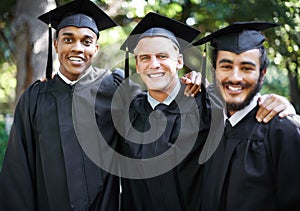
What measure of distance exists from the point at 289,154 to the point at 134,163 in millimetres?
1197

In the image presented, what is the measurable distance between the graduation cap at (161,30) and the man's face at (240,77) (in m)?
0.66

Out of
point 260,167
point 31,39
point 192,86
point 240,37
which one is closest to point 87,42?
point 192,86

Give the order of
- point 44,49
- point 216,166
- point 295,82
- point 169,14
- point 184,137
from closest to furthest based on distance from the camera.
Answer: point 216,166 → point 184,137 → point 44,49 → point 169,14 → point 295,82

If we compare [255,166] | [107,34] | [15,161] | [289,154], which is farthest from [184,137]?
[107,34]

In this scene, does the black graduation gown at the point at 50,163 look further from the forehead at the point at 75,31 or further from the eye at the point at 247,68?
the eye at the point at 247,68

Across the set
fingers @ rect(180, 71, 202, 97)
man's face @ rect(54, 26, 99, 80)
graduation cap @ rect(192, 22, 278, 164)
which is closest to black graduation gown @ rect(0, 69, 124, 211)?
man's face @ rect(54, 26, 99, 80)

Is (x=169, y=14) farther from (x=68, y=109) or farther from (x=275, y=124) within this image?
(x=275, y=124)

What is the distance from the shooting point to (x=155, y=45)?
10.4 ft

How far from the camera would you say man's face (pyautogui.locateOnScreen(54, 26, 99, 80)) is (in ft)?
10.5

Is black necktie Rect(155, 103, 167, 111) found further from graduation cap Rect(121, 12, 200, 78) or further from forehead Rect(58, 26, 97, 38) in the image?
forehead Rect(58, 26, 97, 38)

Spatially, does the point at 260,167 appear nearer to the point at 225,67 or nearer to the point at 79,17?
the point at 225,67

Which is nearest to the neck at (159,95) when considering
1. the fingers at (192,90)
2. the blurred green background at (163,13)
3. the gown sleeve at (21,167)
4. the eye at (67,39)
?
the fingers at (192,90)

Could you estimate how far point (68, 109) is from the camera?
321 centimetres

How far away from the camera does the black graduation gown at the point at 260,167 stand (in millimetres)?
2455
